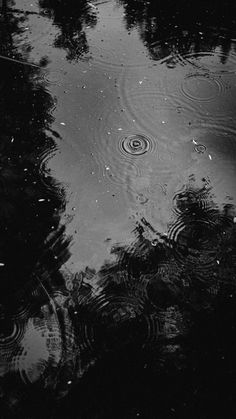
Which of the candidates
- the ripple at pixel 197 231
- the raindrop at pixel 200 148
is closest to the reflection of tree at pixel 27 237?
the ripple at pixel 197 231

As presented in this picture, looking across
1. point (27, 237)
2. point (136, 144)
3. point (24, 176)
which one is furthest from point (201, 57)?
point (27, 237)

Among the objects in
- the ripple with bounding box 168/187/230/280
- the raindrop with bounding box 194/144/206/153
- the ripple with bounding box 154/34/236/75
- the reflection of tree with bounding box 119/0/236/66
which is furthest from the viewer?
the reflection of tree with bounding box 119/0/236/66

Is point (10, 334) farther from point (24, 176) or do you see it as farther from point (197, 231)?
point (197, 231)

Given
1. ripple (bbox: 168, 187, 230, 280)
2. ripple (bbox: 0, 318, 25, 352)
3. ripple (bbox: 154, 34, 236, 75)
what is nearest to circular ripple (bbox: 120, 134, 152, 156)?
ripple (bbox: 168, 187, 230, 280)

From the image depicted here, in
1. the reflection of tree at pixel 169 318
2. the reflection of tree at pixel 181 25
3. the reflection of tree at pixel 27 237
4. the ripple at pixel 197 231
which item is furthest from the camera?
the reflection of tree at pixel 181 25

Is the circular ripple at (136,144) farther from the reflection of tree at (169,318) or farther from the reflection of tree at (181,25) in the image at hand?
the reflection of tree at (181,25)

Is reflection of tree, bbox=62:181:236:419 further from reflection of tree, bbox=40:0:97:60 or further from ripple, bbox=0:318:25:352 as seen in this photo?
reflection of tree, bbox=40:0:97:60
